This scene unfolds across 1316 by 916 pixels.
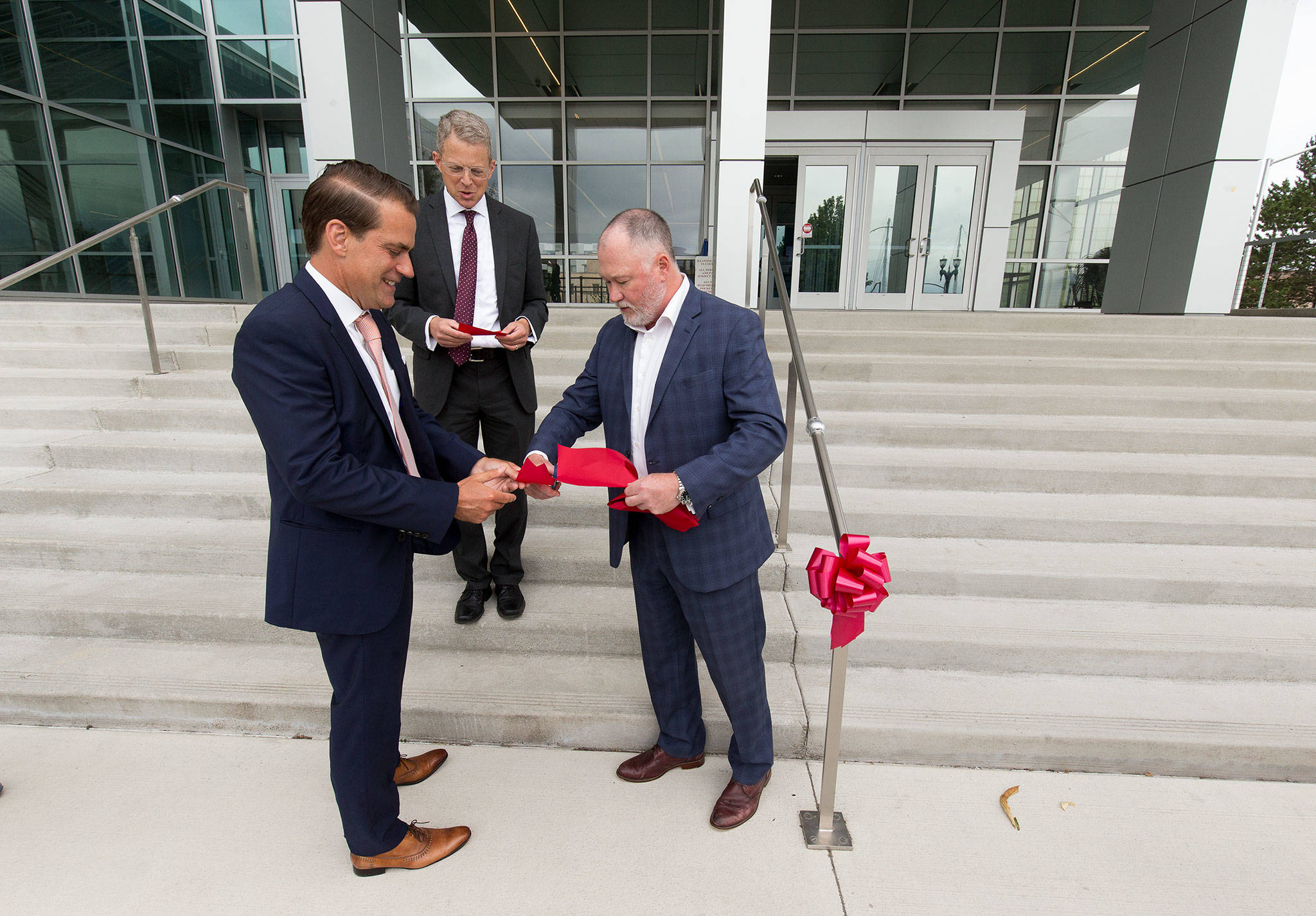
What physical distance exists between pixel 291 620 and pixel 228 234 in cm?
1369

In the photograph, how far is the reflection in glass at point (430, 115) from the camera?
32.3 feet

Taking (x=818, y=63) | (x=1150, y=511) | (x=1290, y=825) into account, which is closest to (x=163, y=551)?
(x=1290, y=825)

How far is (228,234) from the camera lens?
12.0 metres

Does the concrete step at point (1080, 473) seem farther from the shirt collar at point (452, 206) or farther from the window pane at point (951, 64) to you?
the window pane at point (951, 64)

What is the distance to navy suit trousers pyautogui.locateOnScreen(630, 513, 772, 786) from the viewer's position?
Answer: 1.94m

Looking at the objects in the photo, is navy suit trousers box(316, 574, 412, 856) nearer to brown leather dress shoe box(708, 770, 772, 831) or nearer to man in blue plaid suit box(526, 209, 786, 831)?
man in blue plaid suit box(526, 209, 786, 831)

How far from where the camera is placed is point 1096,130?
33.8ft

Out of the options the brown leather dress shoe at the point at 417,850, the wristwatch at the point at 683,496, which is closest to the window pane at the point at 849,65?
the wristwatch at the point at 683,496

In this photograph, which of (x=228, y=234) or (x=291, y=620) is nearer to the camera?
(x=291, y=620)

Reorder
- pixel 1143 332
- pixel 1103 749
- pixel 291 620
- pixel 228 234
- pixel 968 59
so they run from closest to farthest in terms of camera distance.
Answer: pixel 291 620
pixel 1103 749
pixel 1143 332
pixel 968 59
pixel 228 234

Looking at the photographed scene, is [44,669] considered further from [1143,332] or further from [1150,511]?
[1143,332]

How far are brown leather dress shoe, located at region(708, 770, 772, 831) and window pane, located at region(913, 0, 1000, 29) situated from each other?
38.5 ft

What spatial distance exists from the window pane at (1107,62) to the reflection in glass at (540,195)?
862 centimetres

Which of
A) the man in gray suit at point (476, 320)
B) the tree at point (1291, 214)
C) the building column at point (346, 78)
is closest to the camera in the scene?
the man in gray suit at point (476, 320)
